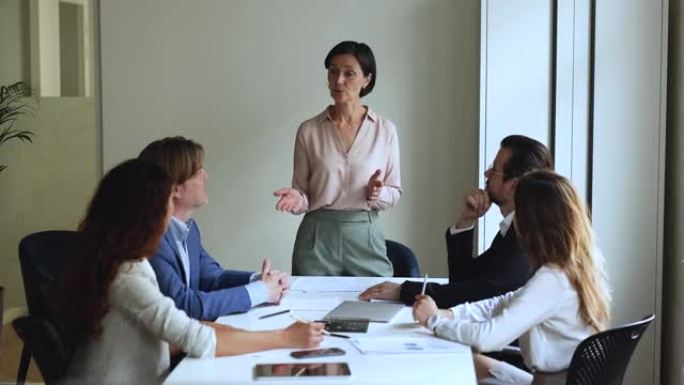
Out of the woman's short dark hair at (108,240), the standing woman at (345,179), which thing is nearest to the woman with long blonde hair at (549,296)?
the woman's short dark hair at (108,240)

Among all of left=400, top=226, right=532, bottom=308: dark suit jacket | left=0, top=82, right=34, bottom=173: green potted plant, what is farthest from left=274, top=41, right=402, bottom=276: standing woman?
left=0, top=82, right=34, bottom=173: green potted plant

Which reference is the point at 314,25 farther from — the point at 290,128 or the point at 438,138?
the point at 438,138

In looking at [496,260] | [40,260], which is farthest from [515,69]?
[40,260]

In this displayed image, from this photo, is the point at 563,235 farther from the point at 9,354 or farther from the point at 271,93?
the point at 9,354

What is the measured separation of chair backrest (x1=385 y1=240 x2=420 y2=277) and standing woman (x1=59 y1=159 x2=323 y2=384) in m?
1.70

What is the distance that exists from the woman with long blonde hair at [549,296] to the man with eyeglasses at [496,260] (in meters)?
0.32

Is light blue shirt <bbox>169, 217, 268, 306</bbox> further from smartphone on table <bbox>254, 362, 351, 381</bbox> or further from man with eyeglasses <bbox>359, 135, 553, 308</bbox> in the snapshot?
smartphone on table <bbox>254, 362, 351, 381</bbox>

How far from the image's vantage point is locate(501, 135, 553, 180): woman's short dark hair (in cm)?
310

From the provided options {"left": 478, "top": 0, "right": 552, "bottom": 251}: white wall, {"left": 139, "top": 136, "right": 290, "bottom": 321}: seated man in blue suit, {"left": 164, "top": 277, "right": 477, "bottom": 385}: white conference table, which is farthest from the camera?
{"left": 478, "top": 0, "right": 552, "bottom": 251}: white wall

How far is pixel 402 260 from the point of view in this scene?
→ 3.97 metres

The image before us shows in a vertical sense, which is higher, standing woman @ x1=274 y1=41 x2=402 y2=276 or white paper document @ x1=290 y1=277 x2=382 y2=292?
standing woman @ x1=274 y1=41 x2=402 y2=276

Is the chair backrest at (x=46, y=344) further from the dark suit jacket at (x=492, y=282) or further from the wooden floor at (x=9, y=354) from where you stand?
the wooden floor at (x=9, y=354)

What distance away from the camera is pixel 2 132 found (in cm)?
511

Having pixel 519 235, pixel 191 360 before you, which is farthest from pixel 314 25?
pixel 191 360
